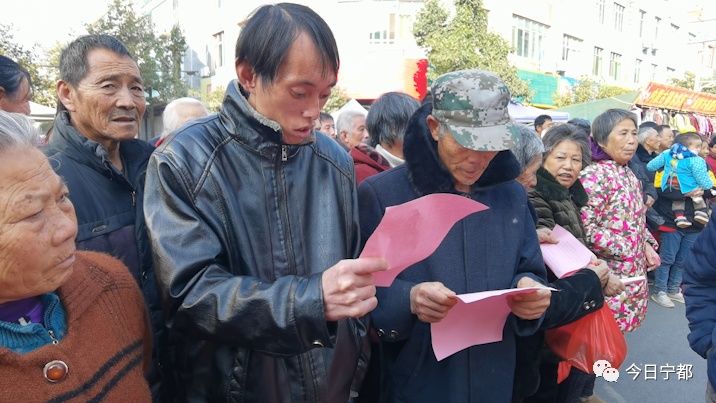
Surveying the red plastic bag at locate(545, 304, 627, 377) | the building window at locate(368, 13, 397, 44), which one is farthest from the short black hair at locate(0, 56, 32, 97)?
the building window at locate(368, 13, 397, 44)

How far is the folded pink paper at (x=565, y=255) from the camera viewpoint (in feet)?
6.61

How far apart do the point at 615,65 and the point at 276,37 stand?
35.2 m

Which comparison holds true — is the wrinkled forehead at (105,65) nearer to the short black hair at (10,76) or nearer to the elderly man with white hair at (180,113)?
the short black hair at (10,76)

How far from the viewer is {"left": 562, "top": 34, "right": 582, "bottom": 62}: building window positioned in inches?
1038

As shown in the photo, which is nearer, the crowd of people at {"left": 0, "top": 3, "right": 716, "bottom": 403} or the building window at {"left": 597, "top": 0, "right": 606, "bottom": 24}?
the crowd of people at {"left": 0, "top": 3, "right": 716, "bottom": 403}

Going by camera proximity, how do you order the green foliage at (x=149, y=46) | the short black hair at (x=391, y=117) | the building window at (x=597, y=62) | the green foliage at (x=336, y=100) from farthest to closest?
the building window at (x=597, y=62) < the green foliage at (x=149, y=46) < the green foliage at (x=336, y=100) < the short black hair at (x=391, y=117)

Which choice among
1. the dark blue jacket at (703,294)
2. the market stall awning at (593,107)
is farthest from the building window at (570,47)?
the dark blue jacket at (703,294)

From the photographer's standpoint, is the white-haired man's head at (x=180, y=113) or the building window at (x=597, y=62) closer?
the white-haired man's head at (x=180, y=113)

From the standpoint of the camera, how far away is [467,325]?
1.62 m

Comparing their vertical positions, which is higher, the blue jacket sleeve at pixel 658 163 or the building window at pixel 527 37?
the building window at pixel 527 37

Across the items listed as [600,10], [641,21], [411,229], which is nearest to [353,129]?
[411,229]

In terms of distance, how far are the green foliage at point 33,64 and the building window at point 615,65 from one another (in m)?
29.6

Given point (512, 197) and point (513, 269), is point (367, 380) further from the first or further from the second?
point (512, 197)

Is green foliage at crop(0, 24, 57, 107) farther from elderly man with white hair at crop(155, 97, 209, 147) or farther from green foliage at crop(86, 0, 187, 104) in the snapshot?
elderly man with white hair at crop(155, 97, 209, 147)
